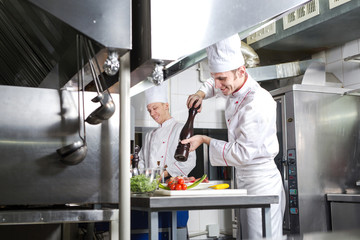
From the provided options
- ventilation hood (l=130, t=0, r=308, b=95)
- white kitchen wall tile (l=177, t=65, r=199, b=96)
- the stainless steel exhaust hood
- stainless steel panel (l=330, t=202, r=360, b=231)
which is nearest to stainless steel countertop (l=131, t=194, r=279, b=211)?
the stainless steel exhaust hood

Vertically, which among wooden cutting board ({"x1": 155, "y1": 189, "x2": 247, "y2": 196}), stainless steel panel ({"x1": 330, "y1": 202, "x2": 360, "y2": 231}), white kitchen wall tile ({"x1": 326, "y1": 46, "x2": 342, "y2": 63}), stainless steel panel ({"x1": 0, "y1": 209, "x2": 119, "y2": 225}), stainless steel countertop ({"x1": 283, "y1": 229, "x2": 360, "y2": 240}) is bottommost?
stainless steel panel ({"x1": 330, "y1": 202, "x2": 360, "y2": 231})

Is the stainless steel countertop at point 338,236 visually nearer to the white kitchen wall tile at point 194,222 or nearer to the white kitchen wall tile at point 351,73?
the white kitchen wall tile at point 351,73

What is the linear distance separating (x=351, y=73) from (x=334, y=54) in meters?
0.33

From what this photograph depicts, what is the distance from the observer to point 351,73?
3986 millimetres

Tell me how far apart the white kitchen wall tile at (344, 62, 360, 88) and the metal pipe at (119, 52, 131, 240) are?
3491 millimetres

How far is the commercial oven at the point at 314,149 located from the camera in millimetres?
3549

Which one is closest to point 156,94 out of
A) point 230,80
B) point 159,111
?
point 159,111

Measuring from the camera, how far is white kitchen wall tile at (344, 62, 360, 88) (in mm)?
3924

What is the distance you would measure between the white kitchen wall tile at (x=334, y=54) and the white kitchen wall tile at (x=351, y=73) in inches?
5.3

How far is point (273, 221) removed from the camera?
257cm

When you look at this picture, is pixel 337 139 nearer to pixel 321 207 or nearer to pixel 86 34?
pixel 321 207

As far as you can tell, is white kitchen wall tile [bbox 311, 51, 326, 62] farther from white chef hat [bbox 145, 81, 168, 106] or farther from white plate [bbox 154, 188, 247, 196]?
white plate [bbox 154, 188, 247, 196]

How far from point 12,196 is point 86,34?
1.35 feet

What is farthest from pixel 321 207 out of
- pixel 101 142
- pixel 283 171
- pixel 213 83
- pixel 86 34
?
pixel 86 34
